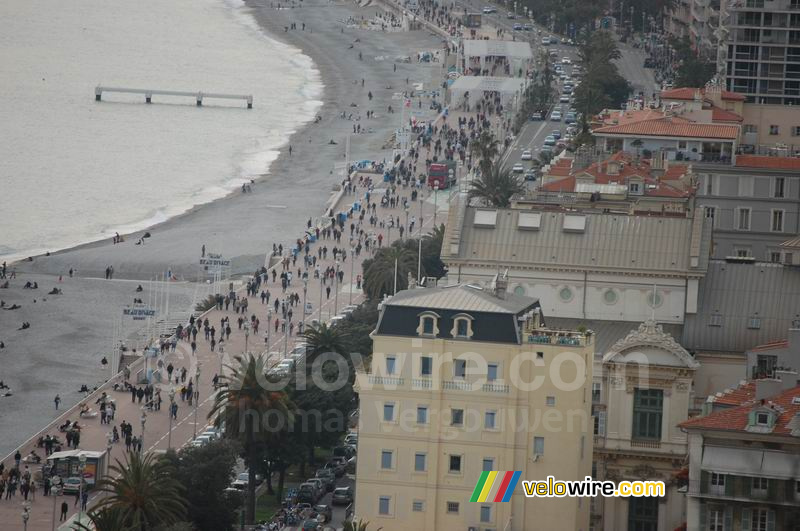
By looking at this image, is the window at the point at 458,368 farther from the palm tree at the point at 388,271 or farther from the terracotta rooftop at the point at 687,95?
the terracotta rooftop at the point at 687,95

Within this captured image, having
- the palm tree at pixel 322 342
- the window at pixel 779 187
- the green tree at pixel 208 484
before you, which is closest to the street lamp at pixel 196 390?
the palm tree at pixel 322 342

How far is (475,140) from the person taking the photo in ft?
639

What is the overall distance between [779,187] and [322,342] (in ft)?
101

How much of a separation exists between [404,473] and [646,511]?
449 inches

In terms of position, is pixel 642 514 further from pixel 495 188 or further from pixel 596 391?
pixel 495 188

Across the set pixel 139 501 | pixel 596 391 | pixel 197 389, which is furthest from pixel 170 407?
pixel 596 391

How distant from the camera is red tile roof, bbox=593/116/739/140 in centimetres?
14075

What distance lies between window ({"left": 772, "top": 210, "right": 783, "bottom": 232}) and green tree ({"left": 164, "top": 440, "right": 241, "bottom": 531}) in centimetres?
4089

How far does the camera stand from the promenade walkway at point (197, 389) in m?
100

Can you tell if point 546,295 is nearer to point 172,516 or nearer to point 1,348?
point 172,516

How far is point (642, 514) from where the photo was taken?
8950cm

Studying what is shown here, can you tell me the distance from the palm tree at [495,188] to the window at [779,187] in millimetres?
26323

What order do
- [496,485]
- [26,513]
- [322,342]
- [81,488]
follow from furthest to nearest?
[322,342], [81,488], [26,513], [496,485]

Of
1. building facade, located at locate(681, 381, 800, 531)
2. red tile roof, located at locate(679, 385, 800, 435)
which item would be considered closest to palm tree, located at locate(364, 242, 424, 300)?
red tile roof, located at locate(679, 385, 800, 435)
